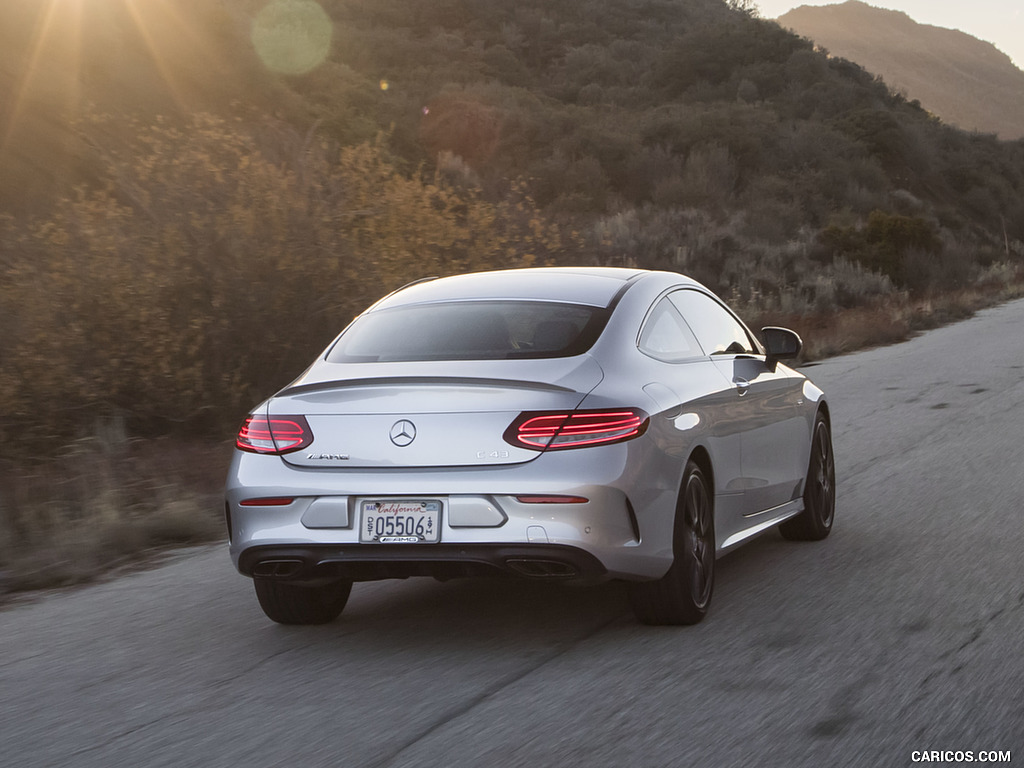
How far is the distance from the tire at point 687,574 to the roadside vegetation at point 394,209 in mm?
3668

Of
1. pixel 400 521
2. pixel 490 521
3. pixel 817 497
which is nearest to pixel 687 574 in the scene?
pixel 490 521

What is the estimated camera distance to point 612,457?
5.49 metres

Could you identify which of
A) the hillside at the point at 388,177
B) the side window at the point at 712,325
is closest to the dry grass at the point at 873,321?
the hillside at the point at 388,177

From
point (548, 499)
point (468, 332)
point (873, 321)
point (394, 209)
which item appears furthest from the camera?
point (873, 321)

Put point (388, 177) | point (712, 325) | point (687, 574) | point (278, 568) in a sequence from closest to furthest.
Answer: point (278, 568), point (687, 574), point (712, 325), point (388, 177)

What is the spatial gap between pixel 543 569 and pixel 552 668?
0.38m

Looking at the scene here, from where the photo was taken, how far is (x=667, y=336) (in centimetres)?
660

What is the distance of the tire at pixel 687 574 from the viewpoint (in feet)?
19.4

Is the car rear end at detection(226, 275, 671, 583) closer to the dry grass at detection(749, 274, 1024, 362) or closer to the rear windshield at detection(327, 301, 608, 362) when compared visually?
the rear windshield at detection(327, 301, 608, 362)

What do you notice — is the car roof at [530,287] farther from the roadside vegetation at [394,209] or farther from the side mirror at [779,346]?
the roadside vegetation at [394,209]

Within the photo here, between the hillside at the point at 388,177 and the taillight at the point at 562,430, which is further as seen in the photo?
the hillside at the point at 388,177

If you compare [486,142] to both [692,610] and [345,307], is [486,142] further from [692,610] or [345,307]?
[692,610]

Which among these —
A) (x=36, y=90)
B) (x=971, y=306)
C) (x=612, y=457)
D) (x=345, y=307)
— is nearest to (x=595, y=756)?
(x=612, y=457)

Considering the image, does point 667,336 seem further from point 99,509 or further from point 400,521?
point 99,509
